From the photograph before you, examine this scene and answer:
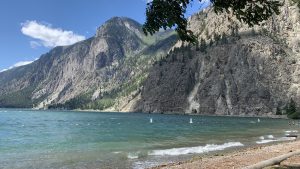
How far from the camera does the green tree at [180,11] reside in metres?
15.3

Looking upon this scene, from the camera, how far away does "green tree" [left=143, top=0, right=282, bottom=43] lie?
602 inches

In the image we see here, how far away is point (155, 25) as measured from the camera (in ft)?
52.4

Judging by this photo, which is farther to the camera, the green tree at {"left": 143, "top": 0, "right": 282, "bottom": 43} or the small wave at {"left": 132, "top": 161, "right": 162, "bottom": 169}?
the small wave at {"left": 132, "top": 161, "right": 162, "bottom": 169}

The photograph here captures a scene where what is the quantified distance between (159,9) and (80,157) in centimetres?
3199

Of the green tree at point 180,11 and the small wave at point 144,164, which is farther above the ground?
the green tree at point 180,11

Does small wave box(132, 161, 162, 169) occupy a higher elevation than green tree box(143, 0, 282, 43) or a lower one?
lower

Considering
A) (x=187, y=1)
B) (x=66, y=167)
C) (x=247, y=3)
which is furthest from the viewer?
(x=66, y=167)

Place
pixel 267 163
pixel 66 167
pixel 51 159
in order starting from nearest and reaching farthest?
1. pixel 267 163
2. pixel 66 167
3. pixel 51 159

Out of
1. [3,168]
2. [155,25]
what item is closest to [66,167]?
[3,168]

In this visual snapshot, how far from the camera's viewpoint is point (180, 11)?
15.5 meters

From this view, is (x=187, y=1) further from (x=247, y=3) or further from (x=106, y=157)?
(x=106, y=157)

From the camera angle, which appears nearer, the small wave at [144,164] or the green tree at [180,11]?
the green tree at [180,11]

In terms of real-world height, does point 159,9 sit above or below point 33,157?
above

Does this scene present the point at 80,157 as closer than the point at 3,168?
No
